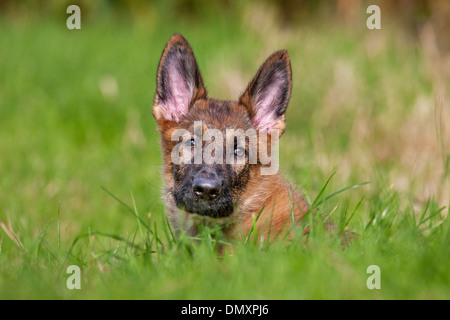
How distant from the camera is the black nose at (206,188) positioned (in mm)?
4746

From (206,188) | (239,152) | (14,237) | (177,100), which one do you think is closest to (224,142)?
(239,152)

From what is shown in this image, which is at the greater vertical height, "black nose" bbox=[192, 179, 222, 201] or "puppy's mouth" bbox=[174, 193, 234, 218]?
"black nose" bbox=[192, 179, 222, 201]

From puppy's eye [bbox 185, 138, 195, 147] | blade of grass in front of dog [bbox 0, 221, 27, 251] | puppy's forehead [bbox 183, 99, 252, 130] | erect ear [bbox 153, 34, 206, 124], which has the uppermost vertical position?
erect ear [bbox 153, 34, 206, 124]

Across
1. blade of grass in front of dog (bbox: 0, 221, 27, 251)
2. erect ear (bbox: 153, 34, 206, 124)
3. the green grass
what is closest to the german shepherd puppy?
erect ear (bbox: 153, 34, 206, 124)

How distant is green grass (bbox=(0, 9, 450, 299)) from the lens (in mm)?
3645

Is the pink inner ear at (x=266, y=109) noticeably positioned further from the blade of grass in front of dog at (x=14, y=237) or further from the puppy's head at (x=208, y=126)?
the blade of grass in front of dog at (x=14, y=237)

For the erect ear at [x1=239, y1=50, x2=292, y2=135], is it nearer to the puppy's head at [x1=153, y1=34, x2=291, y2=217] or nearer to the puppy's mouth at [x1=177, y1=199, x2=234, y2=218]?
the puppy's head at [x1=153, y1=34, x2=291, y2=217]

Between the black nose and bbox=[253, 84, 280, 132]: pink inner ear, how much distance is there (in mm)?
933

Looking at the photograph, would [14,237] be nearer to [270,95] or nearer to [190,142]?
[190,142]

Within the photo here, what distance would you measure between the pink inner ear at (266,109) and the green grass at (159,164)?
2.20 ft

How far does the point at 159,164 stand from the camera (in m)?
5.89

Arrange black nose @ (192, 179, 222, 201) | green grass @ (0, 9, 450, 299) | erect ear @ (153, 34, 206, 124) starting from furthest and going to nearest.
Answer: erect ear @ (153, 34, 206, 124)
black nose @ (192, 179, 222, 201)
green grass @ (0, 9, 450, 299)

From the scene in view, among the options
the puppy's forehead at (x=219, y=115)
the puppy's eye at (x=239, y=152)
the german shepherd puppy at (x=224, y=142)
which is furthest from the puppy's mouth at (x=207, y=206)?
the puppy's forehead at (x=219, y=115)
